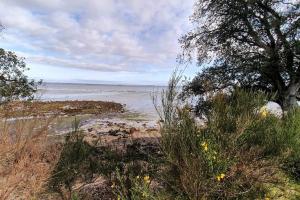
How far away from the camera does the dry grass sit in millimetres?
6582

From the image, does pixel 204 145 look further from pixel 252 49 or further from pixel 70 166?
pixel 252 49

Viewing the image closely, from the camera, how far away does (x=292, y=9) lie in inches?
543

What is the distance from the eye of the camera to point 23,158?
6.92 m

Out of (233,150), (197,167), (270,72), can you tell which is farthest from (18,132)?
(270,72)

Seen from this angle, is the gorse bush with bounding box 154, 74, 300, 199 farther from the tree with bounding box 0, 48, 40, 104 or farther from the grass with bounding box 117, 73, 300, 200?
the tree with bounding box 0, 48, 40, 104

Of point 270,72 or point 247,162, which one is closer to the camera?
point 247,162

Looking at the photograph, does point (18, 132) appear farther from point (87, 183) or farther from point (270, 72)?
point (270, 72)

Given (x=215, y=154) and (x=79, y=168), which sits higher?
(x=215, y=154)

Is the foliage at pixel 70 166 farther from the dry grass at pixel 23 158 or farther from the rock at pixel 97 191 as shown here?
the dry grass at pixel 23 158

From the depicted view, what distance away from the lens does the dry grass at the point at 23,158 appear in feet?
21.6

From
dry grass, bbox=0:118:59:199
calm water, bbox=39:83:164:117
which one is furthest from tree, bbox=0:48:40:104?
dry grass, bbox=0:118:59:199

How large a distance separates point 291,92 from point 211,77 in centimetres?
289

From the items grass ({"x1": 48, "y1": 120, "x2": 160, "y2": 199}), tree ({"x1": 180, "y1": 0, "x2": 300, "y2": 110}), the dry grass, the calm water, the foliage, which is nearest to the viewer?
the dry grass

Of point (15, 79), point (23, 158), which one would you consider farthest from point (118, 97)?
point (23, 158)
